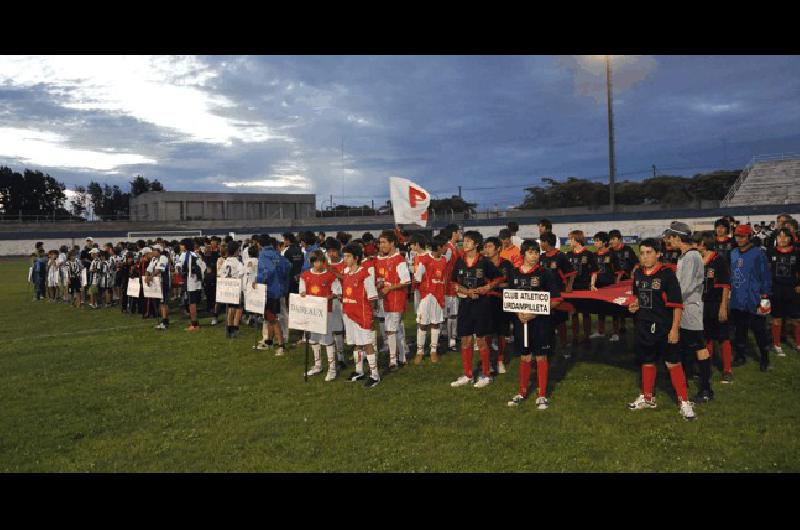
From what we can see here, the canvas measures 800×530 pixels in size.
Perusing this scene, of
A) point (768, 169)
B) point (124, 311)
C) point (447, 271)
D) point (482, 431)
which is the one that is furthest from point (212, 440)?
point (768, 169)

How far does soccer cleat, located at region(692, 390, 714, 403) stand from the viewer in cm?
734

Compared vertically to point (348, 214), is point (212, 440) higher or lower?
lower

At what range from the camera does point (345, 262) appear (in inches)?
344

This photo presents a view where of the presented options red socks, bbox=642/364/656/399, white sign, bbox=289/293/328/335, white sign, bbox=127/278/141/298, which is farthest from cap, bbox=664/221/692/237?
white sign, bbox=127/278/141/298

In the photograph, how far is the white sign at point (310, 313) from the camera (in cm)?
848

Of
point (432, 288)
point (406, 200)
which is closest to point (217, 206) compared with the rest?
point (406, 200)

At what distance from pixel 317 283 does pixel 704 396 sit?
6247 millimetres

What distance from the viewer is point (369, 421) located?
6969mm

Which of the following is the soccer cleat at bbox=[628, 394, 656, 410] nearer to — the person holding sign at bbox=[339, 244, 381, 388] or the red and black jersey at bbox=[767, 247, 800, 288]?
the person holding sign at bbox=[339, 244, 381, 388]

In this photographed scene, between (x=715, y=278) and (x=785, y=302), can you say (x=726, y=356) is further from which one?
(x=785, y=302)

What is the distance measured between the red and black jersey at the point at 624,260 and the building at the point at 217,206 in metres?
58.3

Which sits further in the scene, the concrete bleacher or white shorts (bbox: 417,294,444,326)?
the concrete bleacher

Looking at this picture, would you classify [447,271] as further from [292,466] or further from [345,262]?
[292,466]

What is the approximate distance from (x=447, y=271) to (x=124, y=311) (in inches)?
514
